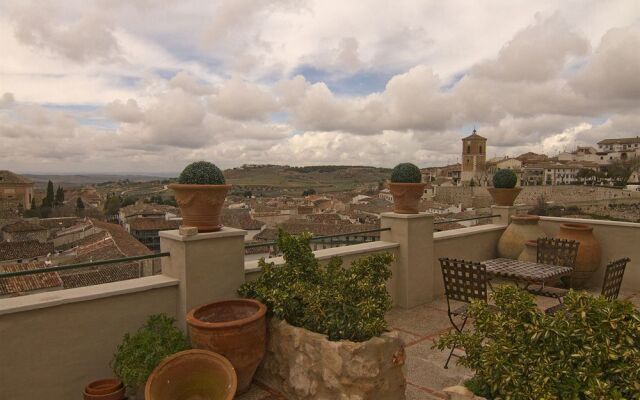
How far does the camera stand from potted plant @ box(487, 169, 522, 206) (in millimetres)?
7531

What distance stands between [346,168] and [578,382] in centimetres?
13936

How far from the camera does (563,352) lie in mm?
2191

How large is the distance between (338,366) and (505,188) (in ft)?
19.9

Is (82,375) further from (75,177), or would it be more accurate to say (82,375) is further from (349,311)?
(75,177)

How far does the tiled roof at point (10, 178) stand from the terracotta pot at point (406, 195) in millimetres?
82320

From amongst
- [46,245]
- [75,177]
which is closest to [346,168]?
[46,245]

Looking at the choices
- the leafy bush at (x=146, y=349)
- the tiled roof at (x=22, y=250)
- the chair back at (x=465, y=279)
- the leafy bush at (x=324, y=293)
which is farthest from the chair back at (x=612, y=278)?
the tiled roof at (x=22, y=250)

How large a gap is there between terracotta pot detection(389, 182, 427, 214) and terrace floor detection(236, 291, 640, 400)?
147 cm

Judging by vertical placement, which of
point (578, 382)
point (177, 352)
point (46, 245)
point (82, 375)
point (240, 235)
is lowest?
point (46, 245)

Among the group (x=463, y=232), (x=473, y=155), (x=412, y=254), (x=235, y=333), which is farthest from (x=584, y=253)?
(x=473, y=155)

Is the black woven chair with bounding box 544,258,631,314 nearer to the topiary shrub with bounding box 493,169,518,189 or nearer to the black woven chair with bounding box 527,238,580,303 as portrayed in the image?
the black woven chair with bounding box 527,238,580,303

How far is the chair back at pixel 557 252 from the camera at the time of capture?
5.62m

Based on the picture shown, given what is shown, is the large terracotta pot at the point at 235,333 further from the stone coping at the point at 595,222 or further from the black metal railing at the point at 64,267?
the stone coping at the point at 595,222

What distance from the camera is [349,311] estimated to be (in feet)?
10.4
